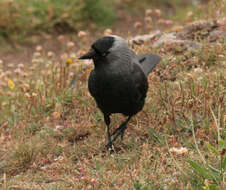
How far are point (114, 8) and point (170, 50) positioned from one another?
5187mm

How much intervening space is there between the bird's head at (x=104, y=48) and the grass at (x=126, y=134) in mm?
651

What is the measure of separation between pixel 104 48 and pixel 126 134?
1.02m

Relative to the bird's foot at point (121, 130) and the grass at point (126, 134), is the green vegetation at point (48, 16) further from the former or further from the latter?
the bird's foot at point (121, 130)

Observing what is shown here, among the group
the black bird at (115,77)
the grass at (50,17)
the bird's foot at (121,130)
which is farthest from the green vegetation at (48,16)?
the black bird at (115,77)

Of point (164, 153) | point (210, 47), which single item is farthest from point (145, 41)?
point (164, 153)

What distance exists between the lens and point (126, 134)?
3916 millimetres

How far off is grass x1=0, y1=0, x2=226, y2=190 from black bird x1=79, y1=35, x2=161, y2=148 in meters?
0.31

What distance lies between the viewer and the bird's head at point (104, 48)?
3.21m

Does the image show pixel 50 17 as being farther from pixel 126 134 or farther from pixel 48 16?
pixel 126 134

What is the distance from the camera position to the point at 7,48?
8.10 metres

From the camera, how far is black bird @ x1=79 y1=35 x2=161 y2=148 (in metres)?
3.26

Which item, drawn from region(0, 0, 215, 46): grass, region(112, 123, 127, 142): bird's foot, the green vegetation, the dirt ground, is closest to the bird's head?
region(112, 123, 127, 142): bird's foot

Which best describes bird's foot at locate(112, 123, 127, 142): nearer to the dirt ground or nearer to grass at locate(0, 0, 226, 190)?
grass at locate(0, 0, 226, 190)

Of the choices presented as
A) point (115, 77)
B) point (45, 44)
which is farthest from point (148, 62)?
point (45, 44)
